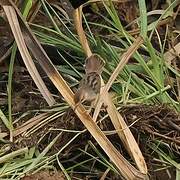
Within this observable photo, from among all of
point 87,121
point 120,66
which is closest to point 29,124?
point 87,121

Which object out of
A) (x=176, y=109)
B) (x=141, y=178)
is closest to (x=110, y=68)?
(x=176, y=109)

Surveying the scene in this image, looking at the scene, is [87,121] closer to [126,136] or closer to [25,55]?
[126,136]

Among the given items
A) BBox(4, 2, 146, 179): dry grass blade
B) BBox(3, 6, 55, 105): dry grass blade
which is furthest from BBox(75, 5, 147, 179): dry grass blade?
BBox(3, 6, 55, 105): dry grass blade

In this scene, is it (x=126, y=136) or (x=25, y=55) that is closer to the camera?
(x=126, y=136)

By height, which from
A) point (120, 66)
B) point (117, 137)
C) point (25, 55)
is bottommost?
point (117, 137)

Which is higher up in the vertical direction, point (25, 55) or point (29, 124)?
point (25, 55)

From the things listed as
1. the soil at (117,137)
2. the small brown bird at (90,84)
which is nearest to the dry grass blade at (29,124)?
the soil at (117,137)
